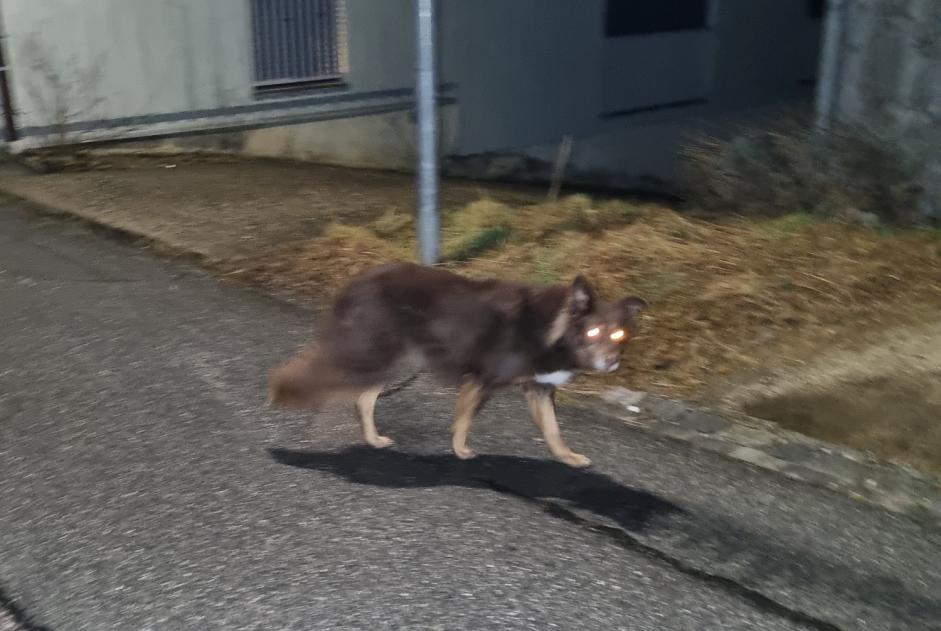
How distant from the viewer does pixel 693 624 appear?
326 cm

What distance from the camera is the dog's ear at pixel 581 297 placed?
3.77 metres

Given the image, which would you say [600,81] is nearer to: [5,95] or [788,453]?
[5,95]

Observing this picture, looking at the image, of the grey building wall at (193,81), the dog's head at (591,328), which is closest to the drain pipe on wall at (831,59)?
the dog's head at (591,328)

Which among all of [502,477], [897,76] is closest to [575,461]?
[502,477]

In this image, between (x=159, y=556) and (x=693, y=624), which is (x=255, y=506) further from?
(x=693, y=624)

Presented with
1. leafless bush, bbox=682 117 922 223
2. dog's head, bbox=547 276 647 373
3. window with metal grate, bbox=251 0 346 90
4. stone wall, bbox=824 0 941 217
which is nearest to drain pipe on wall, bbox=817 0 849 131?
stone wall, bbox=824 0 941 217

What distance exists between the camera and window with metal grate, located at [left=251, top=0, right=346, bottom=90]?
12664mm

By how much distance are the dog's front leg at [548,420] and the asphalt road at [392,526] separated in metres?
0.07

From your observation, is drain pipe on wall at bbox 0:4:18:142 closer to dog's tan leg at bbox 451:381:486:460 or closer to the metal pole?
the metal pole

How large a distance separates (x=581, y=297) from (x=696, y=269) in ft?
9.97

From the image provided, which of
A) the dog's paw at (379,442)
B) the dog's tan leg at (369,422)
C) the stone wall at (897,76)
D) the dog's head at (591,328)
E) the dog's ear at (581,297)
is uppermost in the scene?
the stone wall at (897,76)

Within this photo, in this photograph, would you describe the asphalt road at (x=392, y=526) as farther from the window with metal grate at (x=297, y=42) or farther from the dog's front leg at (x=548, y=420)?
the window with metal grate at (x=297, y=42)

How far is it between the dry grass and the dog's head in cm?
143

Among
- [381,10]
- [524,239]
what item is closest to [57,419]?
[524,239]
